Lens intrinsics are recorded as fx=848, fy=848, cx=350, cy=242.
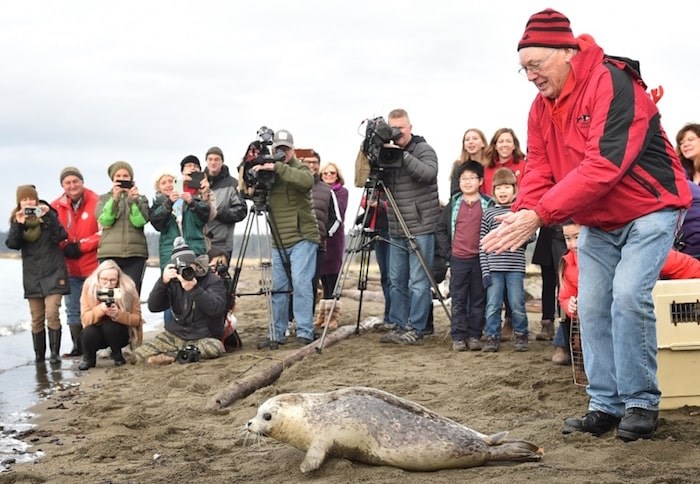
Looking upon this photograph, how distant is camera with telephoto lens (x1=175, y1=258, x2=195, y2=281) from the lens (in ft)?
26.8

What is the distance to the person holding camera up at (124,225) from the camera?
30.1 ft

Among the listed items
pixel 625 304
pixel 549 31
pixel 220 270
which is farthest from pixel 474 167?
pixel 625 304

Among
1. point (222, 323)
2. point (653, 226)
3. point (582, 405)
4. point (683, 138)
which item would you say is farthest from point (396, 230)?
point (653, 226)

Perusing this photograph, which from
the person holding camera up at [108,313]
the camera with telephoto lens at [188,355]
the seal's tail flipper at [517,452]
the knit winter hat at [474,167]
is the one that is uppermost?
the knit winter hat at [474,167]

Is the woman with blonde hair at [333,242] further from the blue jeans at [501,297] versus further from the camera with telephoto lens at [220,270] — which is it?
the blue jeans at [501,297]

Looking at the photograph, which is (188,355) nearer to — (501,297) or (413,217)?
(413,217)

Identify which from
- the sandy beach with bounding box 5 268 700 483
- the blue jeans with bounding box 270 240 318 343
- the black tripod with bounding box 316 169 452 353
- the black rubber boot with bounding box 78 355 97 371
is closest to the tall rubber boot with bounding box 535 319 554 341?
the sandy beach with bounding box 5 268 700 483

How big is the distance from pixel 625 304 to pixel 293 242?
5.18 metres

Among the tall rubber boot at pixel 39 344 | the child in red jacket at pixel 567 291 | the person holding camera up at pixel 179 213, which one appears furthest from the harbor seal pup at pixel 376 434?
the tall rubber boot at pixel 39 344

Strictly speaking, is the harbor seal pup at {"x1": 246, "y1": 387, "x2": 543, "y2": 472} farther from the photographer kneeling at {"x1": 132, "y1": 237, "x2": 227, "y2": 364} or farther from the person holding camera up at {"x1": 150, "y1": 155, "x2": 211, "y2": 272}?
the person holding camera up at {"x1": 150, "y1": 155, "x2": 211, "y2": 272}

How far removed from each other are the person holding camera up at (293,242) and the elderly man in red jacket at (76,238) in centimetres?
219

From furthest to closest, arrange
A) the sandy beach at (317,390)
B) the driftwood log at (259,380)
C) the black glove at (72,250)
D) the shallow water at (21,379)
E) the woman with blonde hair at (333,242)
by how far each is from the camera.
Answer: the woman with blonde hair at (333,242) < the black glove at (72,250) < the driftwood log at (259,380) < the shallow water at (21,379) < the sandy beach at (317,390)

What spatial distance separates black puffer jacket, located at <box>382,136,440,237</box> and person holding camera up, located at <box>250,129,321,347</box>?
872 mm

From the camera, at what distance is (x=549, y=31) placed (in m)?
4.12
